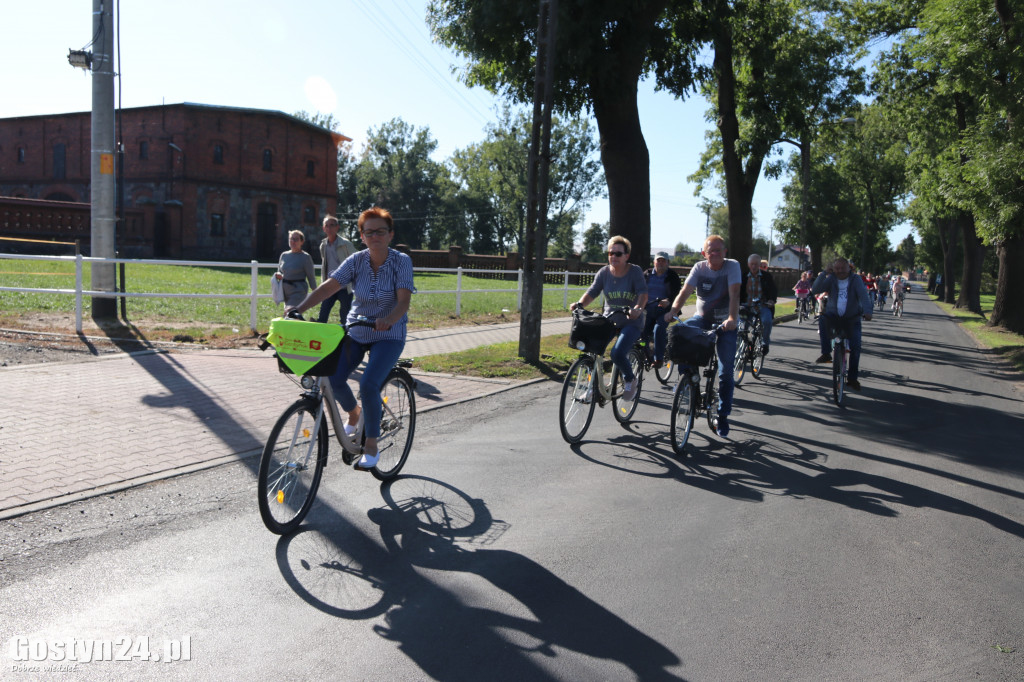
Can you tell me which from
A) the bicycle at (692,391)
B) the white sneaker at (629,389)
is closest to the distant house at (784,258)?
the white sneaker at (629,389)

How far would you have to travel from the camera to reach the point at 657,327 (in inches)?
384

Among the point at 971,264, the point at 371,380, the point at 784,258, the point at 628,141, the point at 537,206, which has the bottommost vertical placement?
the point at 371,380

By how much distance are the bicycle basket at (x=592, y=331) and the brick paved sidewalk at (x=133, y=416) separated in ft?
6.97

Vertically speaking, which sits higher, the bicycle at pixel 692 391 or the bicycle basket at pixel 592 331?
the bicycle basket at pixel 592 331

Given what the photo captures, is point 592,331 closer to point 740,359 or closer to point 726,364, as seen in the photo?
point 726,364

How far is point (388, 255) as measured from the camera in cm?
521

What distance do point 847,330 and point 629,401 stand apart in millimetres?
3869

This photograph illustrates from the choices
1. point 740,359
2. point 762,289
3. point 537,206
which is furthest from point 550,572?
point 762,289

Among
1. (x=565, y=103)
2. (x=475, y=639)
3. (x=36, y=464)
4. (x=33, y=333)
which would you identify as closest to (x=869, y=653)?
(x=475, y=639)

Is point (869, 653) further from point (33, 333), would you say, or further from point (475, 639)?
point (33, 333)

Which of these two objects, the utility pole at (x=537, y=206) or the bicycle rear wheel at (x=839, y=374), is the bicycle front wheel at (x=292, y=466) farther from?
the bicycle rear wheel at (x=839, y=374)

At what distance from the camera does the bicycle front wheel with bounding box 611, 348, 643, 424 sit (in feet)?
25.8

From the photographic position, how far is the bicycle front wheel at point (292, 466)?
4.40 m

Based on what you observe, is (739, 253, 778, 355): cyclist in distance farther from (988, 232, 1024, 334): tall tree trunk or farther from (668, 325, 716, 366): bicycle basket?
(988, 232, 1024, 334): tall tree trunk
